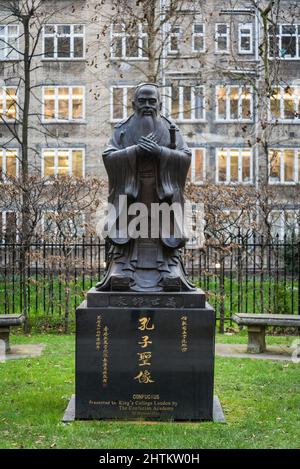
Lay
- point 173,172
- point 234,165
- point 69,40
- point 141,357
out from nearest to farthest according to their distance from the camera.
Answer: point 141,357 < point 173,172 < point 69,40 < point 234,165

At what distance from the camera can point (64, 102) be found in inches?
1316

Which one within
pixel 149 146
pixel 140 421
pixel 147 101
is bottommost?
pixel 140 421

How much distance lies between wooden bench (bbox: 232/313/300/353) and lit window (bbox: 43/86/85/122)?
22.4 m

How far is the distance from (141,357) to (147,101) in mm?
2935

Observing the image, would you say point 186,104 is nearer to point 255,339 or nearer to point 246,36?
point 246,36

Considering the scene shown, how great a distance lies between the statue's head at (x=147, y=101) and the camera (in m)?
7.94

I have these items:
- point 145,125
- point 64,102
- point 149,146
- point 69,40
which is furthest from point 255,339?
point 69,40

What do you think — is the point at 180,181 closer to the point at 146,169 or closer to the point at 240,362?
the point at 146,169

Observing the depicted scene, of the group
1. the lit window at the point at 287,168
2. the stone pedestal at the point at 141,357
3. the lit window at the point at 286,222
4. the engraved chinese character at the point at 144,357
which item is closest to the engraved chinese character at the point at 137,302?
the stone pedestal at the point at 141,357

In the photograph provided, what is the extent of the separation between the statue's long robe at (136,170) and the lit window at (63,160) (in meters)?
25.3

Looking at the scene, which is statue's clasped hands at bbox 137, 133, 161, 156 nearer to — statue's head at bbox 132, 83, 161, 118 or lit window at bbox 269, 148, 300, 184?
statue's head at bbox 132, 83, 161, 118

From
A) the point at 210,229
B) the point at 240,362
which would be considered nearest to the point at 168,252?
the point at 240,362

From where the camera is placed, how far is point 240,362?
1166cm

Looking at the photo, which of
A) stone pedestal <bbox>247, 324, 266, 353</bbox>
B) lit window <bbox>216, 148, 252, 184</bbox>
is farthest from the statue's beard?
lit window <bbox>216, 148, 252, 184</bbox>
